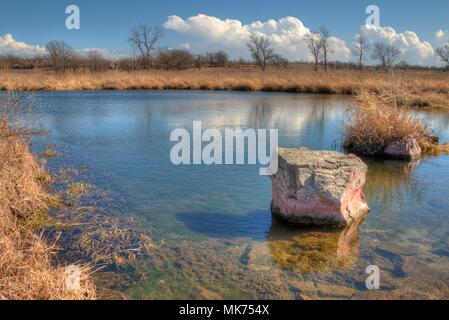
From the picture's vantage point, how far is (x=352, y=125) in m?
13.4

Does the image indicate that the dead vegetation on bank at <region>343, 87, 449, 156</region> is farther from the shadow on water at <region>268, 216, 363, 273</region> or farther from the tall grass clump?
the shadow on water at <region>268, 216, 363, 273</region>

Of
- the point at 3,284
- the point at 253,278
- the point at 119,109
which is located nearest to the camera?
the point at 3,284

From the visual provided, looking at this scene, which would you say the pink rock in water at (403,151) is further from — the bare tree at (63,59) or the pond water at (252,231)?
the bare tree at (63,59)

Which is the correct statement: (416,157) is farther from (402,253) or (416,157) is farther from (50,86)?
(50,86)

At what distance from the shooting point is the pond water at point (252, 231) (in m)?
5.08

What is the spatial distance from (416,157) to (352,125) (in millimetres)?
2206

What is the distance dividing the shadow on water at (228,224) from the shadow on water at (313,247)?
21 cm

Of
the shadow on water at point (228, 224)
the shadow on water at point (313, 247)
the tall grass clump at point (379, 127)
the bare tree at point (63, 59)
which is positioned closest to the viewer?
the shadow on water at point (313, 247)

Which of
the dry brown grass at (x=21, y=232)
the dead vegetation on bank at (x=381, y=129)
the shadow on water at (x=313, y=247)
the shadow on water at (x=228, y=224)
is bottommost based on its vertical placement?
the shadow on water at (x=313, y=247)

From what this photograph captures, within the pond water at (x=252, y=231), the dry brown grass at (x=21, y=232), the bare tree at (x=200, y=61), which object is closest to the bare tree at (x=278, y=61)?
the bare tree at (x=200, y=61)

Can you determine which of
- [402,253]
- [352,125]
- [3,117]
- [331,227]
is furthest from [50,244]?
[352,125]

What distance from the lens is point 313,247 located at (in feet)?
20.1

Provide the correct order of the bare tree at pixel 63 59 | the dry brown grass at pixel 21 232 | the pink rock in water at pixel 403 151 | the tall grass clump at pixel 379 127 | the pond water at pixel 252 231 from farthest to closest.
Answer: the bare tree at pixel 63 59 → the tall grass clump at pixel 379 127 → the pink rock in water at pixel 403 151 → the pond water at pixel 252 231 → the dry brown grass at pixel 21 232

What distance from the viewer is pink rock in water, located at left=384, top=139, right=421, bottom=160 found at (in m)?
12.1
